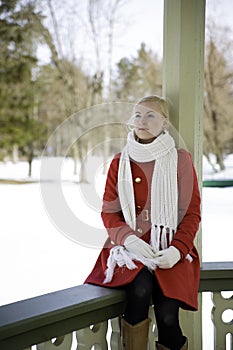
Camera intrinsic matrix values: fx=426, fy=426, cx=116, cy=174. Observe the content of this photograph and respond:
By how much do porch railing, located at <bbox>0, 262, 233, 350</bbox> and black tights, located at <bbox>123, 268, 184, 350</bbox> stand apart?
0.06 m

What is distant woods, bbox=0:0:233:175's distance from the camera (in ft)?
5.30

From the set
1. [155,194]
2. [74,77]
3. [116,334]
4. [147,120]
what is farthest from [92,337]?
[74,77]

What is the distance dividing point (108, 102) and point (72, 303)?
2.61ft

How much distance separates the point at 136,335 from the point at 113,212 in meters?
0.44

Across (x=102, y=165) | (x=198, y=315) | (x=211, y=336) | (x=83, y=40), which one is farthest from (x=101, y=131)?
(x=211, y=336)

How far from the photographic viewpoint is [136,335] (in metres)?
1.48

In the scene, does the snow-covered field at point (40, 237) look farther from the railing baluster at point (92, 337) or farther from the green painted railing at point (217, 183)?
the green painted railing at point (217, 183)

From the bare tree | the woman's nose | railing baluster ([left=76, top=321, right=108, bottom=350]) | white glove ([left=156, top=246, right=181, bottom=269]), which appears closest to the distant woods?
the bare tree

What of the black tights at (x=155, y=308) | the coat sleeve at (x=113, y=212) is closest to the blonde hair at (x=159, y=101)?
the coat sleeve at (x=113, y=212)

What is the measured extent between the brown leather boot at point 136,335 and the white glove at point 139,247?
0.23 meters

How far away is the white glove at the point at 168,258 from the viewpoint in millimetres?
1509

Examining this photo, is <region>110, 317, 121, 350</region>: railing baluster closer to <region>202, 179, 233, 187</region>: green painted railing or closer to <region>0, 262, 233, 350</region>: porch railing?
<region>0, 262, 233, 350</region>: porch railing

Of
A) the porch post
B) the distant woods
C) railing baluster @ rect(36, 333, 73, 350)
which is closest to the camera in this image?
railing baluster @ rect(36, 333, 73, 350)

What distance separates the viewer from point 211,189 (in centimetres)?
190
